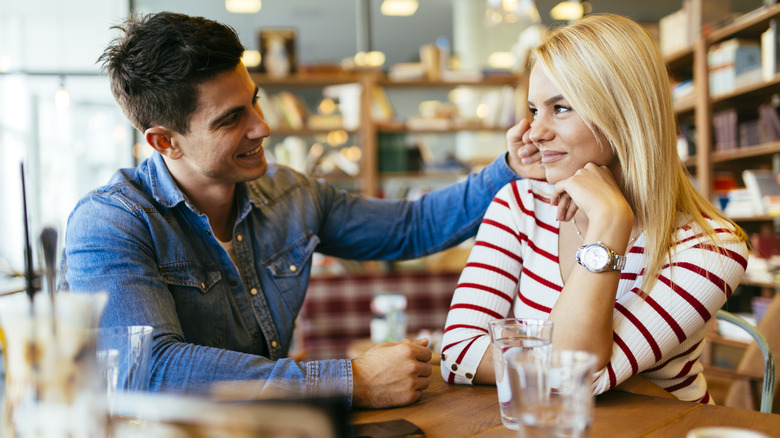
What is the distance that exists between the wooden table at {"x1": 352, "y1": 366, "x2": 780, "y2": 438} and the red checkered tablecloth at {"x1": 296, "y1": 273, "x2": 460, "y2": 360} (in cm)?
305

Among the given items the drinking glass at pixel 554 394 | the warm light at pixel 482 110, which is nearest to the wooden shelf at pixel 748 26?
the warm light at pixel 482 110

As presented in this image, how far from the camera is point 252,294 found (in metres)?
1.53

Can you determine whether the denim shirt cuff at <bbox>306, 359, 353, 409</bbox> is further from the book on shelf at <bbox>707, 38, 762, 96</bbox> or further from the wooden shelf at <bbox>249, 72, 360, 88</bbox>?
the wooden shelf at <bbox>249, 72, 360, 88</bbox>

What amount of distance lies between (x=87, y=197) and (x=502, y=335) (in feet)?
3.14

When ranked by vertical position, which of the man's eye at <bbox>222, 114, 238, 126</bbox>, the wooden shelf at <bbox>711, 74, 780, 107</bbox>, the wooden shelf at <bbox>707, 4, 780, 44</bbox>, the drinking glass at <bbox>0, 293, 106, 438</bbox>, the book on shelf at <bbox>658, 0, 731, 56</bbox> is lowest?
the drinking glass at <bbox>0, 293, 106, 438</bbox>

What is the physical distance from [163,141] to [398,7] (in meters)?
5.05

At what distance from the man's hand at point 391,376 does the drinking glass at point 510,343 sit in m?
0.19

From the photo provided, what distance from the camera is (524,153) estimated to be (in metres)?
1.54

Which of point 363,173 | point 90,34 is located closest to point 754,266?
point 363,173

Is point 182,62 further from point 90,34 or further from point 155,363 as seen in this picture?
point 90,34

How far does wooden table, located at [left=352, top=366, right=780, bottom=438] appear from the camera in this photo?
854 mm

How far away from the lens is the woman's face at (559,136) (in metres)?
1.31

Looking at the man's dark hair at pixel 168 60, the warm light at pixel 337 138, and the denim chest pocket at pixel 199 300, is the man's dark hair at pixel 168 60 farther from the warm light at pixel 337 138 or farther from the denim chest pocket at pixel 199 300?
the warm light at pixel 337 138

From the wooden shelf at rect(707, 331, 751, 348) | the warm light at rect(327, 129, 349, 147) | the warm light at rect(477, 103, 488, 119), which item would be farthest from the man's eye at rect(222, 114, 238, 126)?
the warm light at rect(477, 103, 488, 119)
